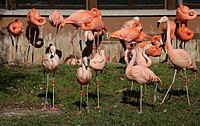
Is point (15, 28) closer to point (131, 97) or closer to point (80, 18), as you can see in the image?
point (80, 18)

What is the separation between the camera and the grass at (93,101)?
9875 millimetres

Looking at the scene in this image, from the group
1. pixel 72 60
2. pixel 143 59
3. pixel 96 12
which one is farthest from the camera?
pixel 72 60

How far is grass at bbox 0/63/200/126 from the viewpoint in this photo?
9.88 m

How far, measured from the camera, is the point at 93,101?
1109 centimetres

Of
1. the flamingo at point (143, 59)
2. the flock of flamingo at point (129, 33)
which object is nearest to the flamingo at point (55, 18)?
the flock of flamingo at point (129, 33)

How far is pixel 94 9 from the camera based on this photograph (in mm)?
14422

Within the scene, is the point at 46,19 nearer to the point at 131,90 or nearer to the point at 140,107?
the point at 131,90

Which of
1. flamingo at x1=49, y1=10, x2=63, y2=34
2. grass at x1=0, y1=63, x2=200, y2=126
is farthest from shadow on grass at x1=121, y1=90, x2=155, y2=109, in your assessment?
flamingo at x1=49, y1=10, x2=63, y2=34

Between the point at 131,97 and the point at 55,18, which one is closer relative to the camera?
the point at 131,97

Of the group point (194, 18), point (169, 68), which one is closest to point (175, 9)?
A: point (194, 18)

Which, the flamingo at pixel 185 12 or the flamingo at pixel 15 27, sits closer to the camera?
the flamingo at pixel 15 27

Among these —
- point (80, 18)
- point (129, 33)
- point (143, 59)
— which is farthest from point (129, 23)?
point (143, 59)

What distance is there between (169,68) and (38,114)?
5.47m

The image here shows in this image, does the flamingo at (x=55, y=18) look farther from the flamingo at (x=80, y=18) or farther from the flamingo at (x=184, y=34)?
the flamingo at (x=184, y=34)
